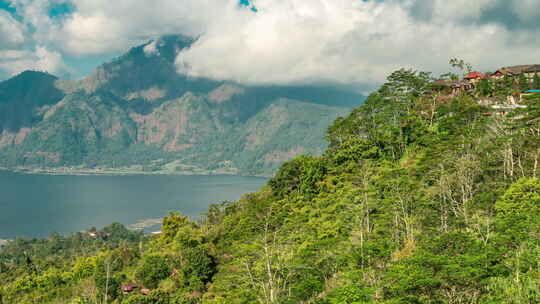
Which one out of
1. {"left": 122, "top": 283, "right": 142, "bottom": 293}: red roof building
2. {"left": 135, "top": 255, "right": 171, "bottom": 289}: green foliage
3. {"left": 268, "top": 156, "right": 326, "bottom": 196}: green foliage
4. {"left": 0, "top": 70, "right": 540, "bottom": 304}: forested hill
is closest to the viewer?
{"left": 0, "top": 70, "right": 540, "bottom": 304}: forested hill

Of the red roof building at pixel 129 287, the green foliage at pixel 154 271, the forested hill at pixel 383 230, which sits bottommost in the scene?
the red roof building at pixel 129 287

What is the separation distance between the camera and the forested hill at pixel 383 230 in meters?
18.0

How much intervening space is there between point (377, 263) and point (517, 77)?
5060cm

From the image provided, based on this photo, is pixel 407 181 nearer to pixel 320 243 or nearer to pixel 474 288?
pixel 320 243

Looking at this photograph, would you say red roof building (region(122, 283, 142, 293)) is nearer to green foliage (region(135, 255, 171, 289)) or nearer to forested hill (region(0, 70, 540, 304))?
forested hill (region(0, 70, 540, 304))

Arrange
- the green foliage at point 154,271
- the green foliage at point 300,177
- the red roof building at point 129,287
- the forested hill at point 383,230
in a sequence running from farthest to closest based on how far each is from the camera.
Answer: the green foliage at point 300,177, the red roof building at point 129,287, the green foliage at point 154,271, the forested hill at point 383,230

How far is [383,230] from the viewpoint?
2892 cm

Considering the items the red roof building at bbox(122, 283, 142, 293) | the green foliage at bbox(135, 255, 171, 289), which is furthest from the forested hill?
the red roof building at bbox(122, 283, 142, 293)

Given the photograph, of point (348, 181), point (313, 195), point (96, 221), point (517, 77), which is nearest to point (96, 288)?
point (313, 195)

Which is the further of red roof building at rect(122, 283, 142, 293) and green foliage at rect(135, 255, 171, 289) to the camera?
red roof building at rect(122, 283, 142, 293)

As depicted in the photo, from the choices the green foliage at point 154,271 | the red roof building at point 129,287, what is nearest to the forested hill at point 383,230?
the green foliage at point 154,271

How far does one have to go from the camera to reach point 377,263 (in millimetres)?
23250

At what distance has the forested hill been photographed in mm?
18000

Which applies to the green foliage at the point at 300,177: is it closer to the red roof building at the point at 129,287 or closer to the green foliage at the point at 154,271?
the green foliage at the point at 154,271
